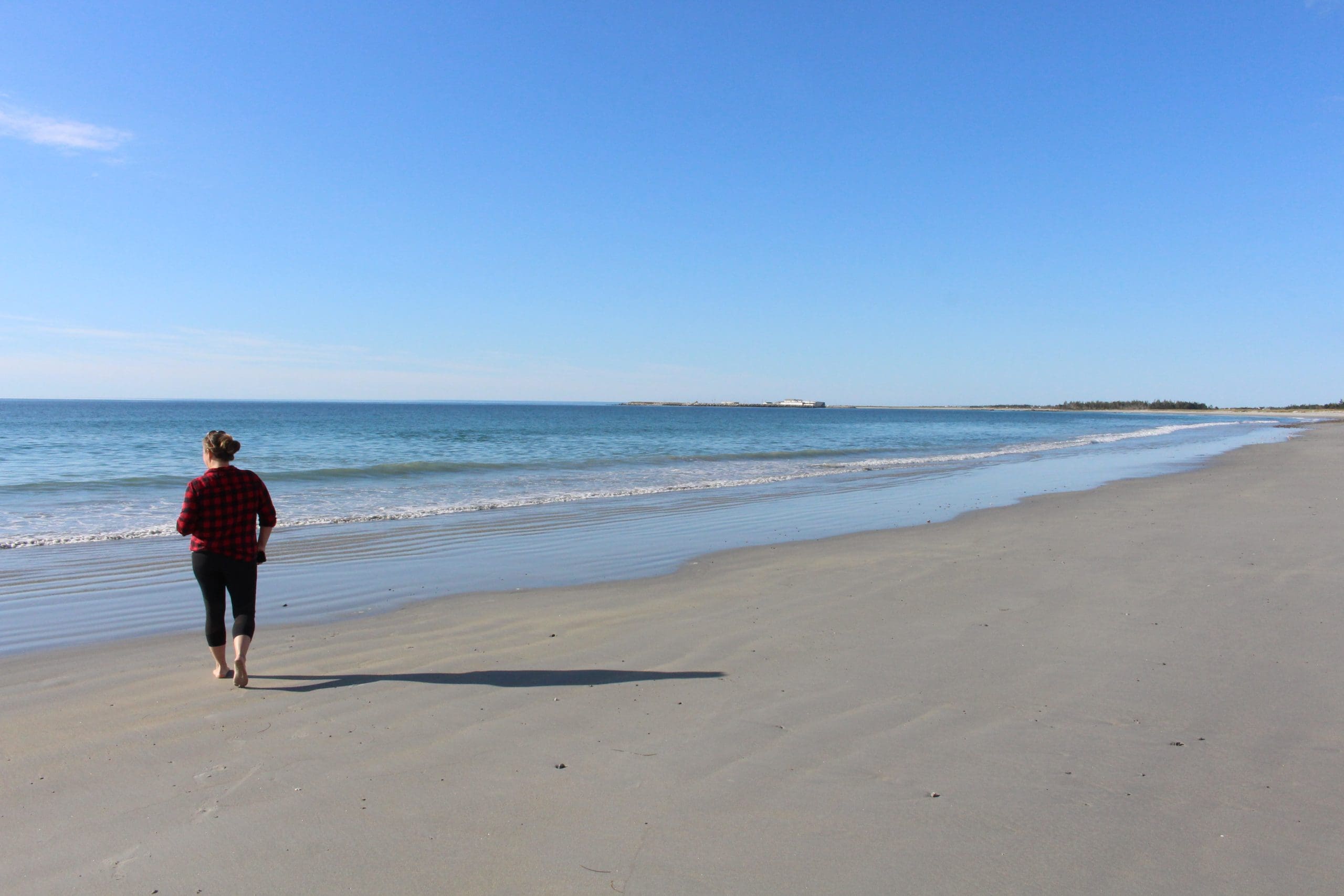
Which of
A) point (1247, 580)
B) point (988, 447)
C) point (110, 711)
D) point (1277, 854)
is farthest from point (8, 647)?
point (988, 447)

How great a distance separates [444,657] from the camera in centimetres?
594

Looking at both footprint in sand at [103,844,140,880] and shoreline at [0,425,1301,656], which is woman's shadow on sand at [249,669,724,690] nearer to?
shoreline at [0,425,1301,656]

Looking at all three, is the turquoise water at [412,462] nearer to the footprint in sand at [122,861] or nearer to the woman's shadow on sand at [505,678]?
the woman's shadow on sand at [505,678]

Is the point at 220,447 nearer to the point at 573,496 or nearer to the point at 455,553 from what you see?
the point at 455,553

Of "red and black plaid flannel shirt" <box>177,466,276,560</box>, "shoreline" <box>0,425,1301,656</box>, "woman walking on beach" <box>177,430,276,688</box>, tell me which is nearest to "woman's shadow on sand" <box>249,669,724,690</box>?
"woman walking on beach" <box>177,430,276,688</box>

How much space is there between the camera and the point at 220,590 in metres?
5.38

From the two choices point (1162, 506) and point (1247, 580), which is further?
point (1162, 506)

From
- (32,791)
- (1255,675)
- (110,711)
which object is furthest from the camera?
(1255,675)

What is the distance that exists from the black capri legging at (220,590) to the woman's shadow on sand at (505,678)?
0.39 meters

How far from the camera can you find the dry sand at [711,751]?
10.2 feet

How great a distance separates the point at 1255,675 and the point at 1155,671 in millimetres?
595

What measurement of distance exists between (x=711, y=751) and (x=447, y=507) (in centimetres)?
1234

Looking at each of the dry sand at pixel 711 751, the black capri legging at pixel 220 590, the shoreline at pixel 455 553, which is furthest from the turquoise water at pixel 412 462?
the dry sand at pixel 711 751

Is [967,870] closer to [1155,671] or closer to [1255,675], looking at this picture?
[1155,671]
